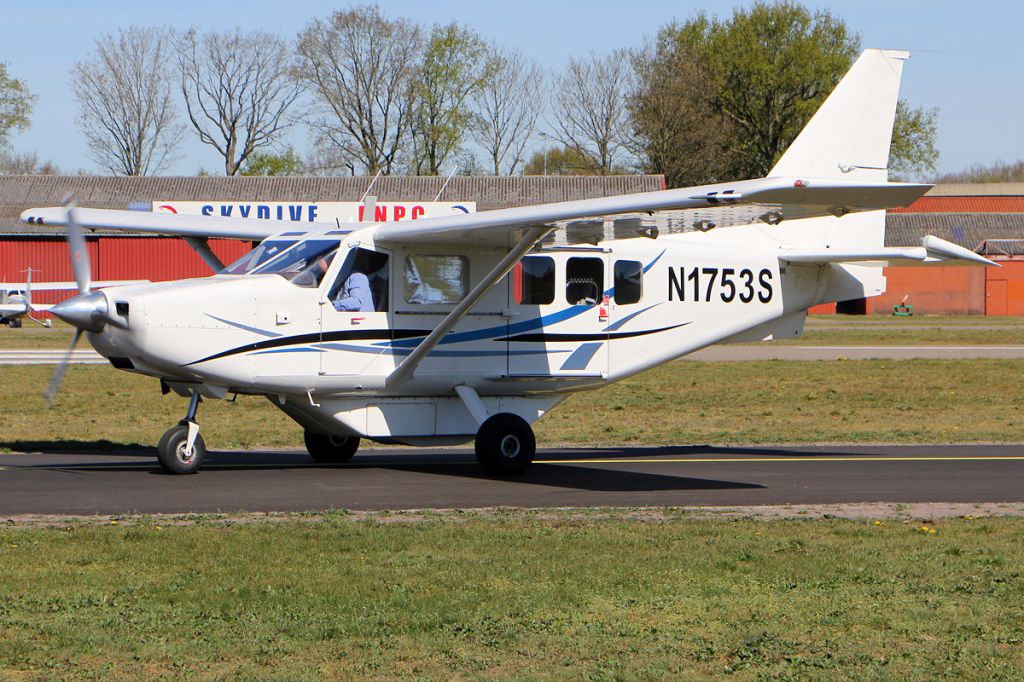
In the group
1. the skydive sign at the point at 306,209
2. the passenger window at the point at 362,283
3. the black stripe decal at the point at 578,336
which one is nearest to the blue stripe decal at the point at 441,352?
the black stripe decal at the point at 578,336

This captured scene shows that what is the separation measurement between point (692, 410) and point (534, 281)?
7950 mm

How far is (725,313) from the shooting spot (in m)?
15.9

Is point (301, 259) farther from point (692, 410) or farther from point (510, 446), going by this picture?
point (692, 410)

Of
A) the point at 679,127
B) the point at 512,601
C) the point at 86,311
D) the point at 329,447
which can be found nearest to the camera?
the point at 512,601

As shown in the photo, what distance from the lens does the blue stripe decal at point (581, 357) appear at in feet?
49.5

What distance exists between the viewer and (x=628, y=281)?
15445mm

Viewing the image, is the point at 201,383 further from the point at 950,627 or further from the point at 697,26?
the point at 697,26

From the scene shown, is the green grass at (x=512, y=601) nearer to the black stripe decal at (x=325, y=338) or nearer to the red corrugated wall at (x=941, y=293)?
the black stripe decal at (x=325, y=338)

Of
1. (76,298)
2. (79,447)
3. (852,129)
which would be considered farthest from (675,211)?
(79,447)

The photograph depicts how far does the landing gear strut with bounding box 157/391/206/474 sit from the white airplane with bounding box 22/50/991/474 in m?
0.02

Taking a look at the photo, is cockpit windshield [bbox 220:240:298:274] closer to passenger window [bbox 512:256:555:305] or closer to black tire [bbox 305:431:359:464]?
black tire [bbox 305:431:359:464]

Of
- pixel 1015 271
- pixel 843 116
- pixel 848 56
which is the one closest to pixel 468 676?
pixel 843 116

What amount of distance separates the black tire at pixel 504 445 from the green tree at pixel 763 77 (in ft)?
244

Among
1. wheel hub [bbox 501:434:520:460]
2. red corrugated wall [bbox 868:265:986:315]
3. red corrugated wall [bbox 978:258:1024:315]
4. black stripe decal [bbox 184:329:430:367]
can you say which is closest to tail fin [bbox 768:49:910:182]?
wheel hub [bbox 501:434:520:460]
